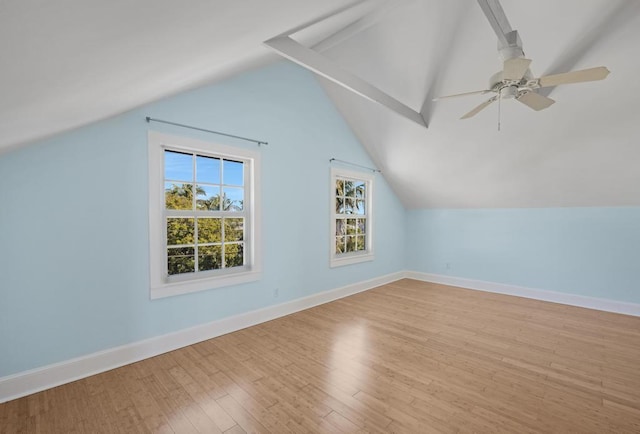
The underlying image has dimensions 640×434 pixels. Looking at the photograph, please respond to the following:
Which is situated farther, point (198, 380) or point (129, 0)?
point (198, 380)

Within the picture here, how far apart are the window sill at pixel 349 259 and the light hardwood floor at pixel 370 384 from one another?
3.77 ft

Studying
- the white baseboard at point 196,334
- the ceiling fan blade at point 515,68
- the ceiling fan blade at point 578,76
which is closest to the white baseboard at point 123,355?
the white baseboard at point 196,334

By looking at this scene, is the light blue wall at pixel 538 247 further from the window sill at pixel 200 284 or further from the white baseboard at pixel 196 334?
the window sill at pixel 200 284

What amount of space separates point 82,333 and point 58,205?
1.09m

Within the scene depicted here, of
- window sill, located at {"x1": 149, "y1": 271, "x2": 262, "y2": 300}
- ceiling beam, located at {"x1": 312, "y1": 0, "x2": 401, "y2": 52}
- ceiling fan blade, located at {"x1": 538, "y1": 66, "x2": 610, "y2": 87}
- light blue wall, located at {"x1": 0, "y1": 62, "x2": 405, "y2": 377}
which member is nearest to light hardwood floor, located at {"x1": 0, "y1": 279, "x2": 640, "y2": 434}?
light blue wall, located at {"x1": 0, "y1": 62, "x2": 405, "y2": 377}

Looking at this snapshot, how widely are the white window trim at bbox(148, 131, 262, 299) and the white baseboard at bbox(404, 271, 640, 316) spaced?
4055mm

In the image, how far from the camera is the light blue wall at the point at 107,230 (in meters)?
2.15

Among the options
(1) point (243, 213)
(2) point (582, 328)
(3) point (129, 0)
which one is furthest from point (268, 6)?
(2) point (582, 328)

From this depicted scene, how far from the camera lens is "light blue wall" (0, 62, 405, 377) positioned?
7.04 feet

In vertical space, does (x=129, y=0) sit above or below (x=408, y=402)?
above

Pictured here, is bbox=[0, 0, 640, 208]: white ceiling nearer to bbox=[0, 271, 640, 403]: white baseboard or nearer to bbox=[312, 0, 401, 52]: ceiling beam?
bbox=[312, 0, 401, 52]: ceiling beam

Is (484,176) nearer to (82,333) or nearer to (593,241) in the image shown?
(593,241)

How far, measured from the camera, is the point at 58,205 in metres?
2.28

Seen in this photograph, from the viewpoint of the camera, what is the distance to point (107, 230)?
250cm
